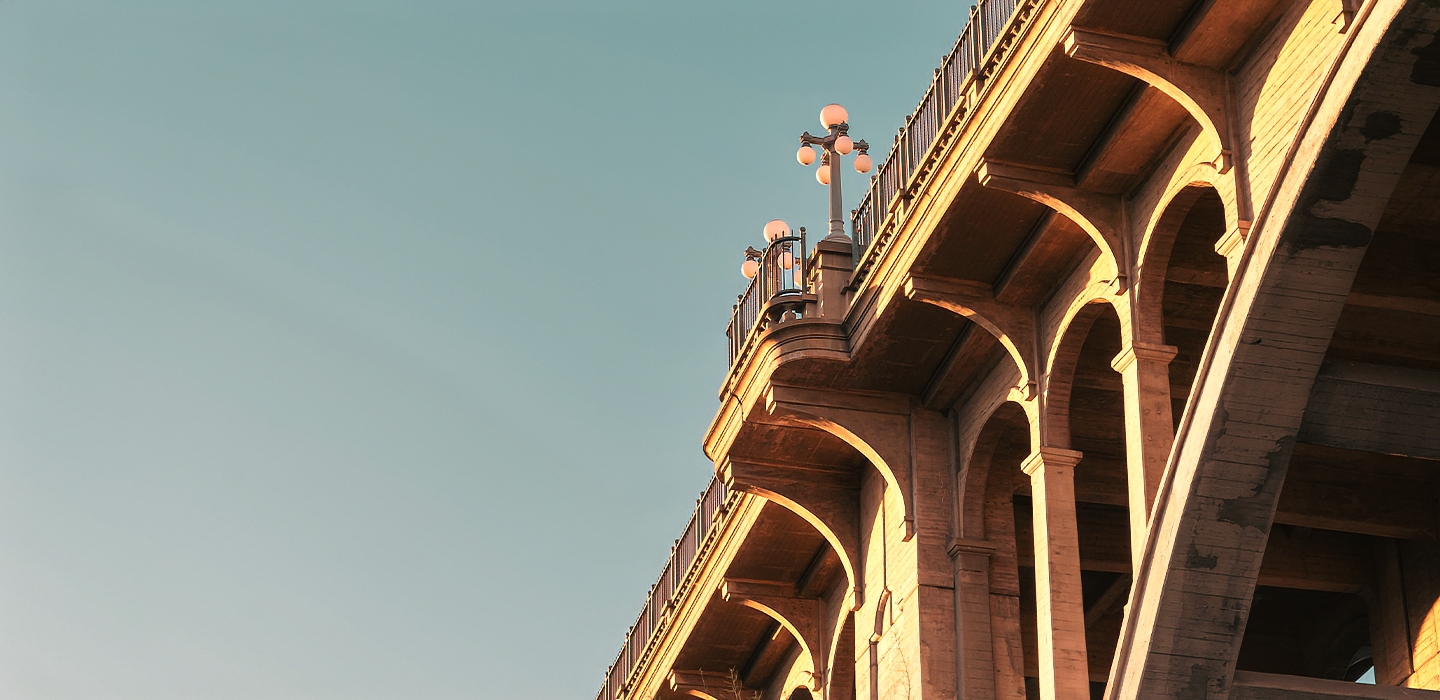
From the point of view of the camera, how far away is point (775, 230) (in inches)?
858

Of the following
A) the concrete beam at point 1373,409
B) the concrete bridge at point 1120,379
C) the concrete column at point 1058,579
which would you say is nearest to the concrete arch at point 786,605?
the concrete bridge at point 1120,379

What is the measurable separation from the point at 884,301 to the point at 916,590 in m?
2.87

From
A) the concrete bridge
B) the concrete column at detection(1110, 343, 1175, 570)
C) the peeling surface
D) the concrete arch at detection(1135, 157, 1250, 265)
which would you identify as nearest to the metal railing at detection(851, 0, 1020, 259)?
the concrete bridge

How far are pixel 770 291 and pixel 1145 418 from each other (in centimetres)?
602

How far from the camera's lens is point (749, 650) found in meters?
27.4

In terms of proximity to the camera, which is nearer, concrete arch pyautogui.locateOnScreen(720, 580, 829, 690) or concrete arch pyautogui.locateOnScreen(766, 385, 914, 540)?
concrete arch pyautogui.locateOnScreen(766, 385, 914, 540)

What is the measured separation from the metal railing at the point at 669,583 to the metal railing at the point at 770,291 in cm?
302

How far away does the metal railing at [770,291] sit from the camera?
2014cm

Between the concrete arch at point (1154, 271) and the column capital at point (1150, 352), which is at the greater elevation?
the concrete arch at point (1154, 271)

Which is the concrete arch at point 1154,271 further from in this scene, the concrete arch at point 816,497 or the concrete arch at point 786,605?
the concrete arch at point 786,605

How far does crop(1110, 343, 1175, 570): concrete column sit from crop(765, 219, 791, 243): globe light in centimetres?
607

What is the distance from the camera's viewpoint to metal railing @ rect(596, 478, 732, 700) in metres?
25.8

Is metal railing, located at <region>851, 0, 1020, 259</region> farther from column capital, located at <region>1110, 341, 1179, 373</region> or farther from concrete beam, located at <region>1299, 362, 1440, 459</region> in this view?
concrete beam, located at <region>1299, 362, 1440, 459</region>

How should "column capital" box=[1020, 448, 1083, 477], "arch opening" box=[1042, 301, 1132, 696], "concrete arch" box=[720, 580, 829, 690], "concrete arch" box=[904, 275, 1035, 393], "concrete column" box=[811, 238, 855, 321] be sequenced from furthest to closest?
"concrete arch" box=[720, 580, 829, 690] < "concrete column" box=[811, 238, 855, 321] < "concrete arch" box=[904, 275, 1035, 393] < "arch opening" box=[1042, 301, 1132, 696] < "column capital" box=[1020, 448, 1083, 477]
